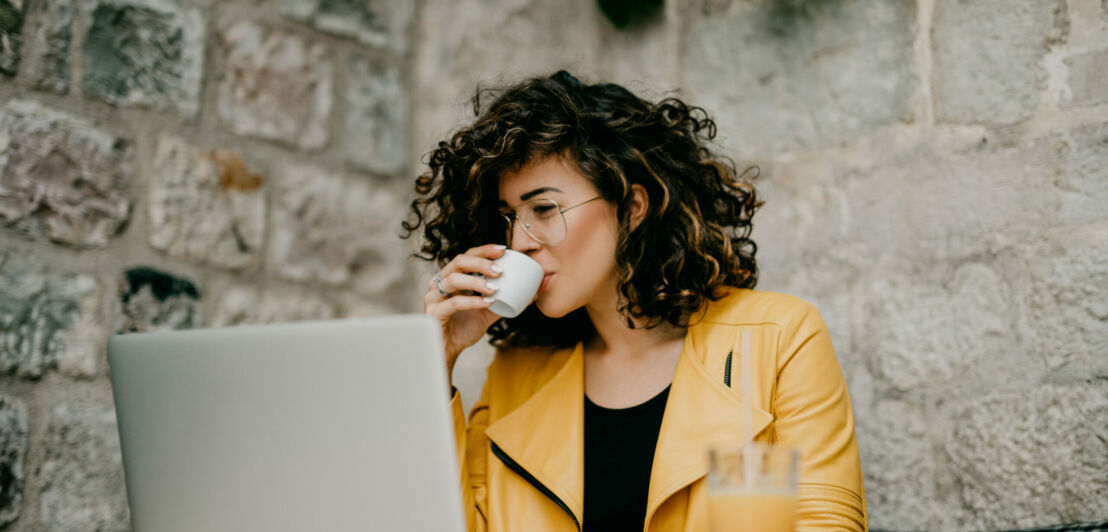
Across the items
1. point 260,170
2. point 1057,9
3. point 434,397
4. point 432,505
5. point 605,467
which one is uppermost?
point 1057,9

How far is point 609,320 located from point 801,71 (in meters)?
0.76

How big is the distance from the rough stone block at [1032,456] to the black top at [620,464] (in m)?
0.60

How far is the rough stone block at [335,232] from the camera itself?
6.65 ft

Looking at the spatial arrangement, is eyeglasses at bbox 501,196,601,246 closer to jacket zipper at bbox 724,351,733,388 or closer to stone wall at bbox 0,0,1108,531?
jacket zipper at bbox 724,351,733,388

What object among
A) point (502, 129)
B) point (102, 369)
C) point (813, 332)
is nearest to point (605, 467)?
point (813, 332)

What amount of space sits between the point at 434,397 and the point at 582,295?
66 centimetres

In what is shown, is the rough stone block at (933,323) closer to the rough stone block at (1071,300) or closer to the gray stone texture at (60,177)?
the rough stone block at (1071,300)

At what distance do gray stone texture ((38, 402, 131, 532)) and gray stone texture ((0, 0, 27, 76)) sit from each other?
67 centimetres

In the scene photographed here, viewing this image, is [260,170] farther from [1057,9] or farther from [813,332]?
[1057,9]

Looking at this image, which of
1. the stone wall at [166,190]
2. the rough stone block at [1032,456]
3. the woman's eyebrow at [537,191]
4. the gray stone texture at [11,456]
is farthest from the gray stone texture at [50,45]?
the rough stone block at [1032,456]

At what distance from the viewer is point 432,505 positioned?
798 millimetres

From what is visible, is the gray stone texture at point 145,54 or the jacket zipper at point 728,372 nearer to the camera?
the jacket zipper at point 728,372

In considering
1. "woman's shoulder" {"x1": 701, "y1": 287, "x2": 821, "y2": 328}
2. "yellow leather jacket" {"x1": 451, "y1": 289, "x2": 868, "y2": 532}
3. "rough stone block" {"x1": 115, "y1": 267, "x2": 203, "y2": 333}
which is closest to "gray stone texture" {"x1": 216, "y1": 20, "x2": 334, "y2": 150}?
"rough stone block" {"x1": 115, "y1": 267, "x2": 203, "y2": 333}

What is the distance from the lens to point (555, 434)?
4.75 feet
